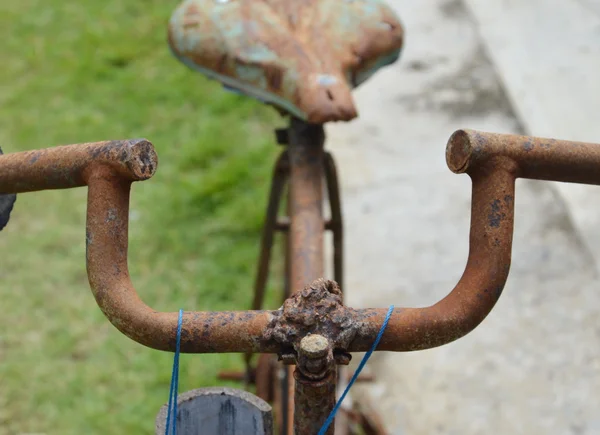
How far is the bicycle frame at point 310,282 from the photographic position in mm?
688

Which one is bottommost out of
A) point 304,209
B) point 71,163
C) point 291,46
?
point 71,163

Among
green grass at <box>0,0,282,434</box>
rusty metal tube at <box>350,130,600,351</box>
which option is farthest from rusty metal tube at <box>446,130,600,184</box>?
green grass at <box>0,0,282,434</box>

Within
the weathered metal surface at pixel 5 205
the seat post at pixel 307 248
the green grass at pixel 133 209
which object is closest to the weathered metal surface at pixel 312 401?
the seat post at pixel 307 248

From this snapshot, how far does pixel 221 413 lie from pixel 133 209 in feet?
6.51

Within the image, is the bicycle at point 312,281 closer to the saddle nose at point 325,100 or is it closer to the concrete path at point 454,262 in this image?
the saddle nose at point 325,100

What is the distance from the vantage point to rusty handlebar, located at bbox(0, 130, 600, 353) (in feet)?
2.31

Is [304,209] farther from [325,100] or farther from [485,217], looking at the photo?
[485,217]

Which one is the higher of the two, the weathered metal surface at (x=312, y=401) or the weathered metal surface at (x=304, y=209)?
the weathered metal surface at (x=304, y=209)

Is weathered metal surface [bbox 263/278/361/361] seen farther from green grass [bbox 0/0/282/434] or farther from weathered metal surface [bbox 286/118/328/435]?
green grass [bbox 0/0/282/434]

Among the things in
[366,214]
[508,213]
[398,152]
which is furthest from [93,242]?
[398,152]

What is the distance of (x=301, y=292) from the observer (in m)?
0.69

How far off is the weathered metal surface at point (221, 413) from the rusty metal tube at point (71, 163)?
219mm

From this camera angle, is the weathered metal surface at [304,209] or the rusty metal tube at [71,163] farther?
the weathered metal surface at [304,209]

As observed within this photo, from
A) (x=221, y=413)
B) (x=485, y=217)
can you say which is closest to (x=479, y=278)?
(x=485, y=217)
